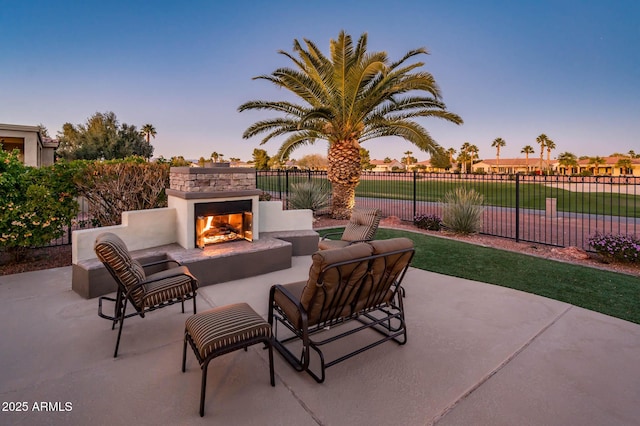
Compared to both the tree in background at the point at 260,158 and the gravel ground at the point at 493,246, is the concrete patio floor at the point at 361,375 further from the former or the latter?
the tree in background at the point at 260,158

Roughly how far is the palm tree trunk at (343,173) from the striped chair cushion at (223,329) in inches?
362

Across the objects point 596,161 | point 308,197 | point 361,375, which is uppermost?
point 596,161

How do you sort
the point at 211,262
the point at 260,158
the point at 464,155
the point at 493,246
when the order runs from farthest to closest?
the point at 464,155 → the point at 260,158 → the point at 493,246 → the point at 211,262

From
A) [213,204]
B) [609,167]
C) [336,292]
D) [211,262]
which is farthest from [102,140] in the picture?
[609,167]

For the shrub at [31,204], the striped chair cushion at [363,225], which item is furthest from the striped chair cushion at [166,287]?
the shrub at [31,204]

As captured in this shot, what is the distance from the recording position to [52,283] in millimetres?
5250

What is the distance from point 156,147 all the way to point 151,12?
21.8 meters

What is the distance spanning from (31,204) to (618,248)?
11.6 metres

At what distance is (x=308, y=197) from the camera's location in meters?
11.9

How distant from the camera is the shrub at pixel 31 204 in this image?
18.6 feet

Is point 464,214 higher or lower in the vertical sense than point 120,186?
lower

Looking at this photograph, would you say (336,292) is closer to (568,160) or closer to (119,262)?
(119,262)

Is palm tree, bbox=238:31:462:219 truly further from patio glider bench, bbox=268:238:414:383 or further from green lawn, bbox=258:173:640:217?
patio glider bench, bbox=268:238:414:383

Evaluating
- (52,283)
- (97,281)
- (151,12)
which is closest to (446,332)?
(97,281)
